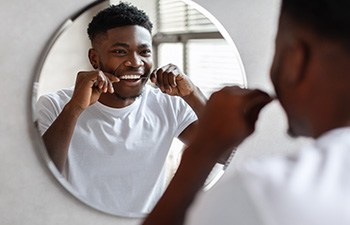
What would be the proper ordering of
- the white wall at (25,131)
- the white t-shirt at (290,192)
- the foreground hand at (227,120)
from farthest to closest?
1. the white wall at (25,131)
2. the foreground hand at (227,120)
3. the white t-shirt at (290,192)

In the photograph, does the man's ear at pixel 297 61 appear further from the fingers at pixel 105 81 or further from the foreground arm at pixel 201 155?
the fingers at pixel 105 81

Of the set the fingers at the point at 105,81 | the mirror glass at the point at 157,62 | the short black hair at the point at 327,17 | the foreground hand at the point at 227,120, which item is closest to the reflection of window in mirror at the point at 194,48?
the mirror glass at the point at 157,62

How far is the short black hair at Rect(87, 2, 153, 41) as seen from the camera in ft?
3.77

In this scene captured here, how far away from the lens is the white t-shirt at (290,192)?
41cm

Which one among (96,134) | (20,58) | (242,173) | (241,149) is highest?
(242,173)

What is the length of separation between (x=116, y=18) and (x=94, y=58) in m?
0.09

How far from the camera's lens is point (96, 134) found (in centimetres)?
116

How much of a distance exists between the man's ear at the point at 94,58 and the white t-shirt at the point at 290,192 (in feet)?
2.44

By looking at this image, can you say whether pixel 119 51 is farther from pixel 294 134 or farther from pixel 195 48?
pixel 294 134

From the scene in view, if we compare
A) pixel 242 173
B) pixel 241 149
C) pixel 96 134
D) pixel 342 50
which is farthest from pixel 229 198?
pixel 241 149

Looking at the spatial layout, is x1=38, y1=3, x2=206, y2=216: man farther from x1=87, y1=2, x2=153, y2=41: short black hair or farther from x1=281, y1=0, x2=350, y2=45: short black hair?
x1=281, y1=0, x2=350, y2=45: short black hair

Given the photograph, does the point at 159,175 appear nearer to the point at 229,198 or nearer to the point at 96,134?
the point at 96,134

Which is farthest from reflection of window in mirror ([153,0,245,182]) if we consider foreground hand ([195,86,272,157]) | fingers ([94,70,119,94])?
foreground hand ([195,86,272,157])

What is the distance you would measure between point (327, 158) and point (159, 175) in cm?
80
